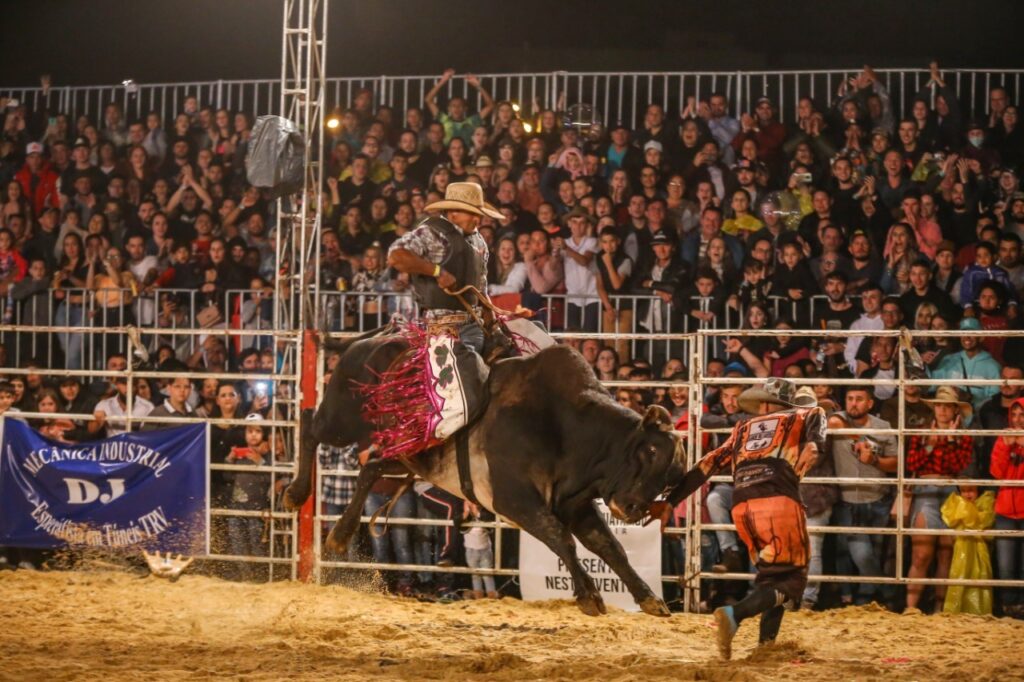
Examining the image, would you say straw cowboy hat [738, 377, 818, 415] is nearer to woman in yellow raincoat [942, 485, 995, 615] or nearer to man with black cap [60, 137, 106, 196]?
woman in yellow raincoat [942, 485, 995, 615]

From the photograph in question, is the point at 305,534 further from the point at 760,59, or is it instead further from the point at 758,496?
the point at 760,59

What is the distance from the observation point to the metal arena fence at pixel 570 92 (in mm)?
13453

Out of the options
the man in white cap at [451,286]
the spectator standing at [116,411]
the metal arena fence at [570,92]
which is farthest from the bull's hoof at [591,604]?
the metal arena fence at [570,92]

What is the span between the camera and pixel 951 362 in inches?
380

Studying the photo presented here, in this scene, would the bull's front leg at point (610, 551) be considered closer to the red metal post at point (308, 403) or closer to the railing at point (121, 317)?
the red metal post at point (308, 403)

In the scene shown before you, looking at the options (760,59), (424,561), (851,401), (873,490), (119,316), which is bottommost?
(424,561)

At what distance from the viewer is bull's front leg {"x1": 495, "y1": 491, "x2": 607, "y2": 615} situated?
6495 millimetres

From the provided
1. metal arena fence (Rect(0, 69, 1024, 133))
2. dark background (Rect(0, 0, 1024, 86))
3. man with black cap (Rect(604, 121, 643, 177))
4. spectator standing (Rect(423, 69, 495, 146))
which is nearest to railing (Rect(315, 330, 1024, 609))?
man with black cap (Rect(604, 121, 643, 177))

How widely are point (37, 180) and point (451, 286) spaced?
9611 millimetres

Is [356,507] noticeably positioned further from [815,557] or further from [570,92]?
[570,92]

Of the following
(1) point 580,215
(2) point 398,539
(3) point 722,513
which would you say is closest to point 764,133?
(1) point 580,215

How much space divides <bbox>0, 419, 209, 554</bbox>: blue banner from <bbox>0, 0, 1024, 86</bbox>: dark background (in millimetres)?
8392

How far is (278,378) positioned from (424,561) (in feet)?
6.07

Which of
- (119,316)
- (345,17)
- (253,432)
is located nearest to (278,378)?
(253,432)
